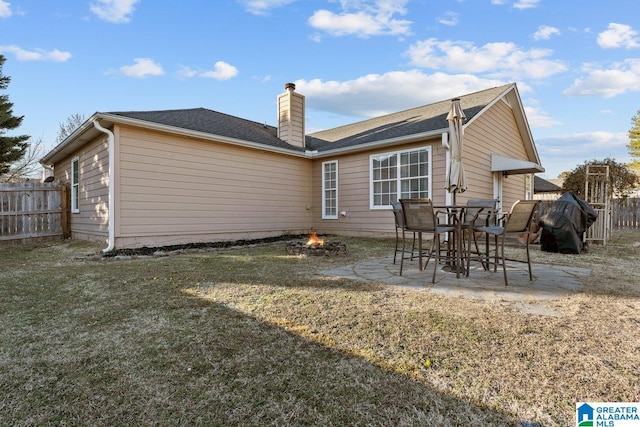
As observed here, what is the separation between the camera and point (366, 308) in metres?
2.73

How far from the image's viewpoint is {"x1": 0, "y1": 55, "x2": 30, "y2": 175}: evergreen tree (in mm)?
10766

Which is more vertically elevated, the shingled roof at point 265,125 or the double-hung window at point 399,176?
the shingled roof at point 265,125

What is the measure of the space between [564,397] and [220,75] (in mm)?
13850

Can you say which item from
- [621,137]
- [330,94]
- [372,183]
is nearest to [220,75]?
[330,94]

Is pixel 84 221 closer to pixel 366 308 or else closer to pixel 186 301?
pixel 186 301

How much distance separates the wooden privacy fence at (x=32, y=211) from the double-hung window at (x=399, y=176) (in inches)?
349

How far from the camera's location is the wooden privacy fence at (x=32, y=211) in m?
8.08

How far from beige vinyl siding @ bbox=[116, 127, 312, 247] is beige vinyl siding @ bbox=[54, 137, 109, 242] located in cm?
71

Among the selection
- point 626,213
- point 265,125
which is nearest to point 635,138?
point 626,213

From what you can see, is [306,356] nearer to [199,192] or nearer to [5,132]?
[199,192]

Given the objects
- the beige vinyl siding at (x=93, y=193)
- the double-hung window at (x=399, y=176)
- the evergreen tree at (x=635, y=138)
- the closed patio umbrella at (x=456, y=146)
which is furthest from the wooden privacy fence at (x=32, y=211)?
the evergreen tree at (x=635, y=138)

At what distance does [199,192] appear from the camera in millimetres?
7668

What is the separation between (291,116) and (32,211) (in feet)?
25.0

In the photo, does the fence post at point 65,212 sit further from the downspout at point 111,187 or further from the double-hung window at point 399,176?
the double-hung window at point 399,176
